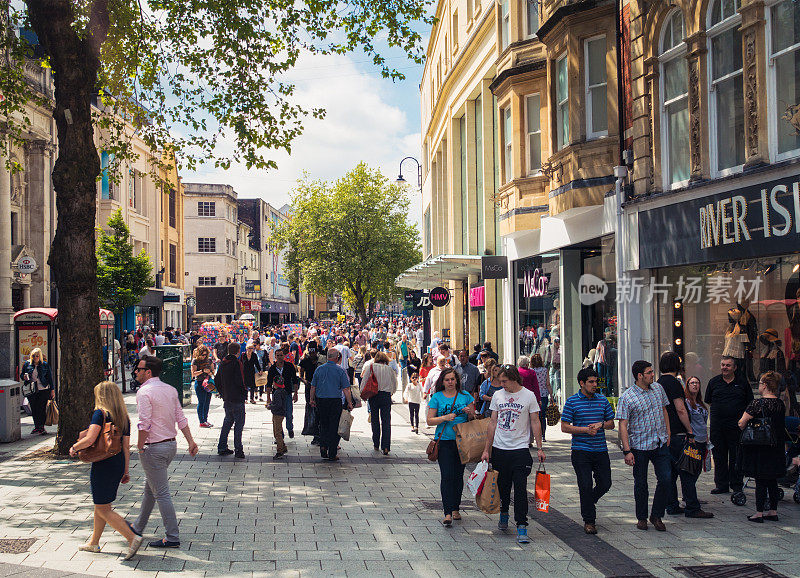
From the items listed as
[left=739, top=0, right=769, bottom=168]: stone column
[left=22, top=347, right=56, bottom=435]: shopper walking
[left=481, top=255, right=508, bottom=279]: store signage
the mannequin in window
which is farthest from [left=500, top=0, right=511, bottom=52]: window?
[left=22, top=347, right=56, bottom=435]: shopper walking

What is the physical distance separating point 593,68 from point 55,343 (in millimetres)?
14657

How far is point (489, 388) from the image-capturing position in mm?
12773

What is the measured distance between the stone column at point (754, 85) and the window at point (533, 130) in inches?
319

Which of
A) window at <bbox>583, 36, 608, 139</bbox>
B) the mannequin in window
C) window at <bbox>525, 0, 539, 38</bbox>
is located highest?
window at <bbox>525, 0, 539, 38</bbox>

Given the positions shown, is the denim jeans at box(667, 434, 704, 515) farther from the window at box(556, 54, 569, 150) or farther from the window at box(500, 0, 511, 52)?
the window at box(500, 0, 511, 52)

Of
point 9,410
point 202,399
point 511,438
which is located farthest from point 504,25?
point 511,438

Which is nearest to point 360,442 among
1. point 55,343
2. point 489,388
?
point 489,388

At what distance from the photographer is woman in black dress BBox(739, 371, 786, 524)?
8.38 m

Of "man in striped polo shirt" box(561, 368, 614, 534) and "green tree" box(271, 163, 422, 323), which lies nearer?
"man in striped polo shirt" box(561, 368, 614, 534)

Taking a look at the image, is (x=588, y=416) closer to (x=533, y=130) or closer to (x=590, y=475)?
(x=590, y=475)

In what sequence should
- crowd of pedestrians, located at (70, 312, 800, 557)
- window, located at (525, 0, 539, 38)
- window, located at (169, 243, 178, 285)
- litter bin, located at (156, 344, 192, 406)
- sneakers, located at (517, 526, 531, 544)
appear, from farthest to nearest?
1. window, located at (169, 243, 178, 285)
2. litter bin, located at (156, 344, 192, 406)
3. window, located at (525, 0, 539, 38)
4. sneakers, located at (517, 526, 531, 544)
5. crowd of pedestrians, located at (70, 312, 800, 557)

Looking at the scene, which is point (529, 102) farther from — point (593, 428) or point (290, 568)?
point (290, 568)

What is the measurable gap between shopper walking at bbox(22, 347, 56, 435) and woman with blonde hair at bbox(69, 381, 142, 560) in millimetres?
9147

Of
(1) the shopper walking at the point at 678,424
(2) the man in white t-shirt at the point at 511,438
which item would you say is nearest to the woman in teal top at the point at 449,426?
(2) the man in white t-shirt at the point at 511,438
